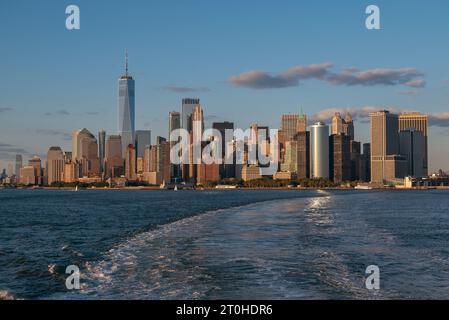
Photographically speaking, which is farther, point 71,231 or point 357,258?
point 71,231

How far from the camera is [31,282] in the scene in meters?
26.4

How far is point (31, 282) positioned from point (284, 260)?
13294 millimetres

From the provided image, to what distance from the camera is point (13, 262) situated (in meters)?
32.7

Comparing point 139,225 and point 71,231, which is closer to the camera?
point 71,231

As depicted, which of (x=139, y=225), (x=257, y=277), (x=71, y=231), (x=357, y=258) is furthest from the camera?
(x=139, y=225)
